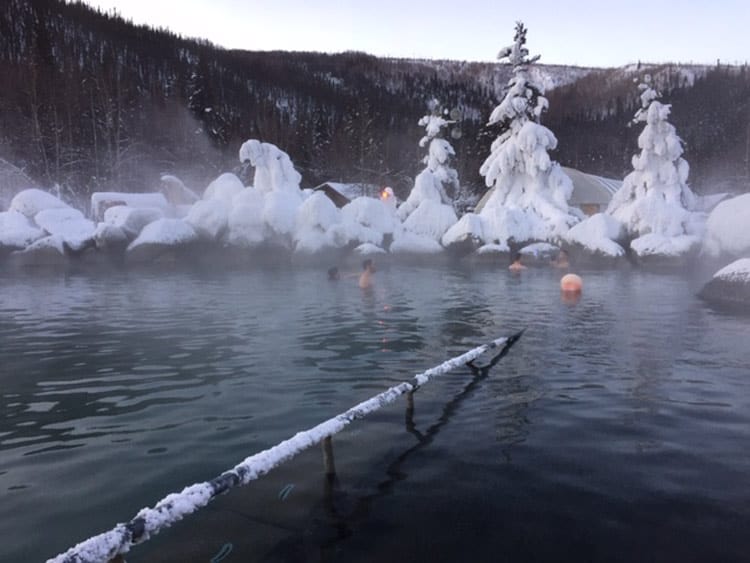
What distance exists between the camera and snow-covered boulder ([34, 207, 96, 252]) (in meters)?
26.9

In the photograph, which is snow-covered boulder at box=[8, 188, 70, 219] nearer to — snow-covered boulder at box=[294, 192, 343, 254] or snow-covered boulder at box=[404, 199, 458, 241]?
snow-covered boulder at box=[294, 192, 343, 254]

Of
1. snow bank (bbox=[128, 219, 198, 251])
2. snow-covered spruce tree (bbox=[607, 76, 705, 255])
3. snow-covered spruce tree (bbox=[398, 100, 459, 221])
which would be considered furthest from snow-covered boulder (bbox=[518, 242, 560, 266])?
snow bank (bbox=[128, 219, 198, 251])

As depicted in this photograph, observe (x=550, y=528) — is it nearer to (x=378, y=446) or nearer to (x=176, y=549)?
(x=378, y=446)

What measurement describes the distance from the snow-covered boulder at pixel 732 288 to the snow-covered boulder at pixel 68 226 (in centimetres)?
2627

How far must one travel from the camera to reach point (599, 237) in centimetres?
2638

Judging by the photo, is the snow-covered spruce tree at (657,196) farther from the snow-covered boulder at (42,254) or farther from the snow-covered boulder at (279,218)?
the snow-covered boulder at (42,254)

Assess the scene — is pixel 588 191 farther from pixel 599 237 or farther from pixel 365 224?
pixel 365 224

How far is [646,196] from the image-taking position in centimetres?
2862

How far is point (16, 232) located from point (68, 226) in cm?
230

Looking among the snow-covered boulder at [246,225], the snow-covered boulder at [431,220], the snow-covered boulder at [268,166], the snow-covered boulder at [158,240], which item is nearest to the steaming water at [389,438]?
the snow-covered boulder at [158,240]

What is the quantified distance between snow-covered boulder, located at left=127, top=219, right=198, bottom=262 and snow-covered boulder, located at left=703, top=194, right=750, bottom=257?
23.9 meters

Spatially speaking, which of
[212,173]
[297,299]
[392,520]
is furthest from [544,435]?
[212,173]

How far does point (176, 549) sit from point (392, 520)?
4.46 ft

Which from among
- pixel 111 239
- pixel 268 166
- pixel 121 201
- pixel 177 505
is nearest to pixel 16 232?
pixel 111 239
